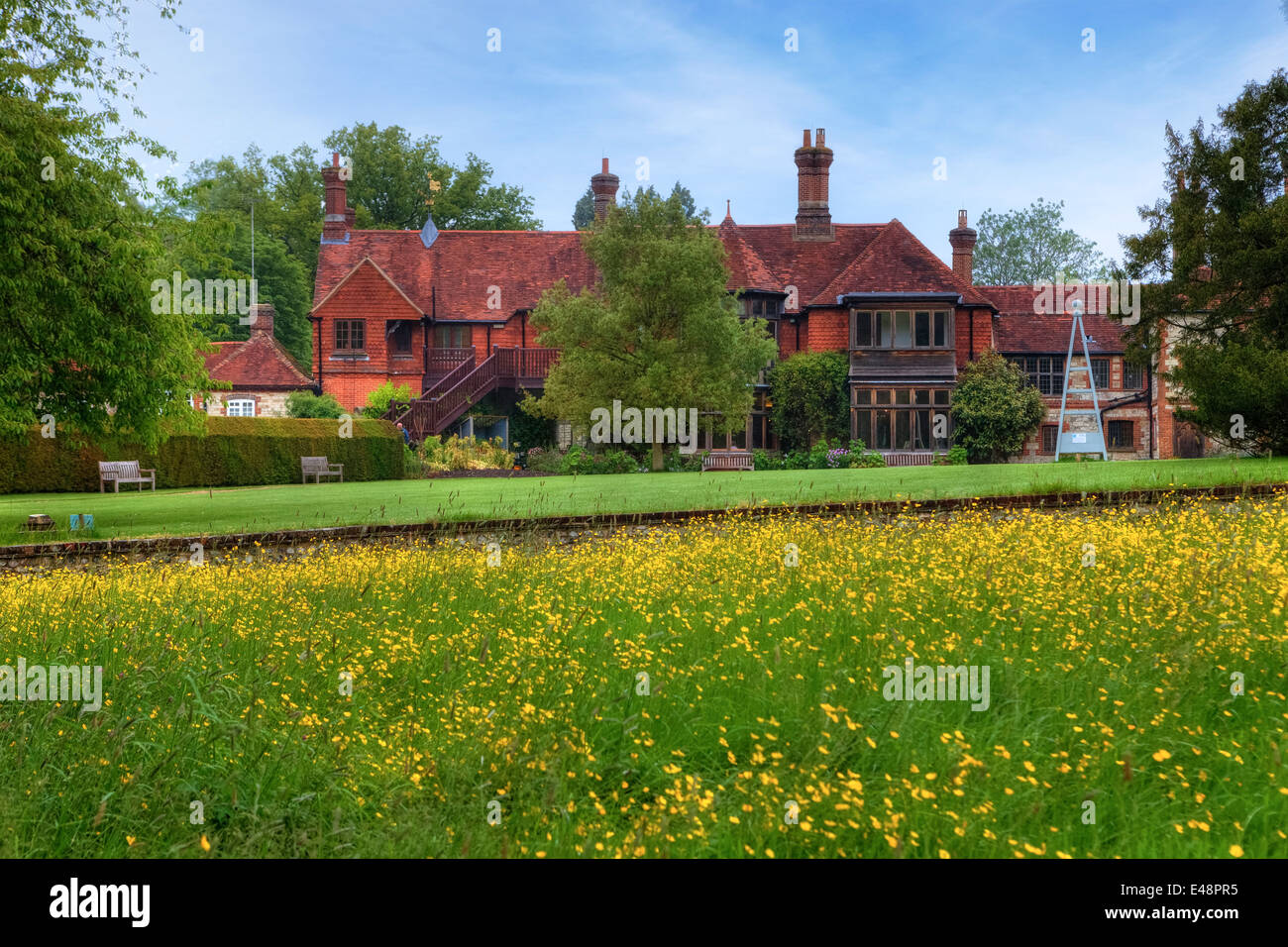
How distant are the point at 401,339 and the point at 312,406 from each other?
5.72 meters

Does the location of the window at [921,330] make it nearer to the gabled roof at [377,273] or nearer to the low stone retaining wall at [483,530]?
the gabled roof at [377,273]

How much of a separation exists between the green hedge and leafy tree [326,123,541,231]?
80.4 ft

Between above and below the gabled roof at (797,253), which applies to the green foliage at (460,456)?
below

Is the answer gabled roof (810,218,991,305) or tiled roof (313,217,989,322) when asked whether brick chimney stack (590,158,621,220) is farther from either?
gabled roof (810,218,991,305)

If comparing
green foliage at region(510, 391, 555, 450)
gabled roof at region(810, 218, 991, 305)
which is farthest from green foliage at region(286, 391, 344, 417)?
gabled roof at region(810, 218, 991, 305)

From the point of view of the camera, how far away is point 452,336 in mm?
37156

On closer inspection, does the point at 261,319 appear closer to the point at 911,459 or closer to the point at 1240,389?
the point at 911,459

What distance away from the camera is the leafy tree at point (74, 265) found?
42.9ft

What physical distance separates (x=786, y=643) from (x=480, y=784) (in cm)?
227


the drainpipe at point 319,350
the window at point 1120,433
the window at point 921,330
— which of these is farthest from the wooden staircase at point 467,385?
the window at point 1120,433

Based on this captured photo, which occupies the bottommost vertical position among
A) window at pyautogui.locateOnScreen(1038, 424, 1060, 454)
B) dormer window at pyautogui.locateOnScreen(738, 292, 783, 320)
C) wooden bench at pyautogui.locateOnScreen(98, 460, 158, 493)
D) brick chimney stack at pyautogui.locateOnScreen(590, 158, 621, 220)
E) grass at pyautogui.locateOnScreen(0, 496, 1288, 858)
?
grass at pyautogui.locateOnScreen(0, 496, 1288, 858)

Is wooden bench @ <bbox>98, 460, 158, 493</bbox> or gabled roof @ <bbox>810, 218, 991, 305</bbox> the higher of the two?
gabled roof @ <bbox>810, 218, 991, 305</bbox>

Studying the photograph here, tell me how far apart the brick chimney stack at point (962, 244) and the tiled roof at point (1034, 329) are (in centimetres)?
148

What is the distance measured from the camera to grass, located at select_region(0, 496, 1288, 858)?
3.62 metres
